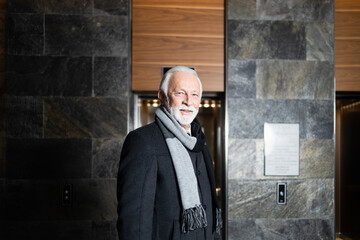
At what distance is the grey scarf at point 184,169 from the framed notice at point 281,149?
1.89m

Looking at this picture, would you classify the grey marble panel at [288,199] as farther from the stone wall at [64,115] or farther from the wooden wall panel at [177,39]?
the stone wall at [64,115]

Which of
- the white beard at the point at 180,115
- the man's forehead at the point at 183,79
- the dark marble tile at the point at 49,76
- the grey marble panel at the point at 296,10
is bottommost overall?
the white beard at the point at 180,115

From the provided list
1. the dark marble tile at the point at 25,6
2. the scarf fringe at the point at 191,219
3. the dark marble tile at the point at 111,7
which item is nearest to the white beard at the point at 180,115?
the scarf fringe at the point at 191,219

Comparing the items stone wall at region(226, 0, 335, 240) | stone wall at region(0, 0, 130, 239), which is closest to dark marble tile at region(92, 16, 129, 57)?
stone wall at region(0, 0, 130, 239)

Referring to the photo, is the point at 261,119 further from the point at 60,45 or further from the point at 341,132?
the point at 60,45

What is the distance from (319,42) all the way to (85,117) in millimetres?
3015

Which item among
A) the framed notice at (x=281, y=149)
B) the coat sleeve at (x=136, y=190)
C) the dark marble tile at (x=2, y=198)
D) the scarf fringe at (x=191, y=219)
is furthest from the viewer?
the framed notice at (x=281, y=149)

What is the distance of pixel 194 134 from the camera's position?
1870 mm

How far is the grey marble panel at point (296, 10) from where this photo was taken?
134 inches

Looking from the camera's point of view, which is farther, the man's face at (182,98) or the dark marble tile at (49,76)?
the dark marble tile at (49,76)

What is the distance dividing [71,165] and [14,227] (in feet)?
3.11

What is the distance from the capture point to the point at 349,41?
355 cm

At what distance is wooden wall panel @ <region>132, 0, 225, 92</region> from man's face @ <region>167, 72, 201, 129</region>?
1698 millimetres

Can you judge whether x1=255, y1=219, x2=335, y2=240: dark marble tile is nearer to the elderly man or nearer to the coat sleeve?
the elderly man
